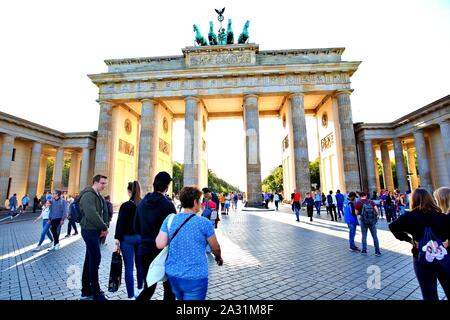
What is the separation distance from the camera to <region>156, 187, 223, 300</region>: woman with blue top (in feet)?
6.45

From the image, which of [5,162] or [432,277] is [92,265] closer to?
[432,277]

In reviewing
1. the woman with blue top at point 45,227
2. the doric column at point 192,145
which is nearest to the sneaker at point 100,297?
the woman with blue top at point 45,227

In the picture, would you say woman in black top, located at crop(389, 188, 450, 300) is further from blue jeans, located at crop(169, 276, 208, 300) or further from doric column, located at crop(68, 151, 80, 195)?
doric column, located at crop(68, 151, 80, 195)

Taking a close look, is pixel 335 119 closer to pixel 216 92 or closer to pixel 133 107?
pixel 216 92

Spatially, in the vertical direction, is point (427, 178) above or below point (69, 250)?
above

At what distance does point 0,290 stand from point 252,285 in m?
4.36

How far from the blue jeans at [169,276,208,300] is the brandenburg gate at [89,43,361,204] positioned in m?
20.5

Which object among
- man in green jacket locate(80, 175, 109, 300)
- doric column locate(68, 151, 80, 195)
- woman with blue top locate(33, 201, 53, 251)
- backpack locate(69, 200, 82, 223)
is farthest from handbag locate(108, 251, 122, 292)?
doric column locate(68, 151, 80, 195)

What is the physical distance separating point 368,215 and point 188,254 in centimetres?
619

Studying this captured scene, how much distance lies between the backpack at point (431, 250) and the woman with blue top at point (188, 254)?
7.64 feet

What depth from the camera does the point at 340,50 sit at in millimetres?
25188

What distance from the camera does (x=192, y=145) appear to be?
79.6ft

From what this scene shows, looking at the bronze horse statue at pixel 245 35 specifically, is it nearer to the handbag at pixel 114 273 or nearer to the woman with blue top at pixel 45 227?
the woman with blue top at pixel 45 227
